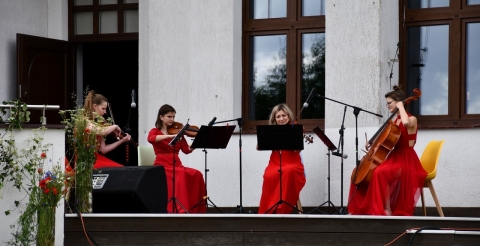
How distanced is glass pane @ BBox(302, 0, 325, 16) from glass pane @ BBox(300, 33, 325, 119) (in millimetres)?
247

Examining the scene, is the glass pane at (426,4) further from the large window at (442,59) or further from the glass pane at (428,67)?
the glass pane at (428,67)

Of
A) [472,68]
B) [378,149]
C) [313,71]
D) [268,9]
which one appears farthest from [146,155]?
[472,68]

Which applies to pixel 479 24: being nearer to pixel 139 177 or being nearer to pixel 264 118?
pixel 264 118

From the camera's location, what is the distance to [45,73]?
12.6 m

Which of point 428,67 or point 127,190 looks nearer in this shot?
point 127,190

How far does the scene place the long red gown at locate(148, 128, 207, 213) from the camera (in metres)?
10.4

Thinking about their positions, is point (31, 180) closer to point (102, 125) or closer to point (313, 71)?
point (102, 125)

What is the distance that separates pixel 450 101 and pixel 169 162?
10.4 ft

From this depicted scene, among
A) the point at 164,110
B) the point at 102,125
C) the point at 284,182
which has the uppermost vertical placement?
the point at 164,110

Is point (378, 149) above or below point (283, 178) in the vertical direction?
above

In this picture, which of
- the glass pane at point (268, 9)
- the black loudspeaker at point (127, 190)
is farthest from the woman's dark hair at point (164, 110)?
the glass pane at point (268, 9)

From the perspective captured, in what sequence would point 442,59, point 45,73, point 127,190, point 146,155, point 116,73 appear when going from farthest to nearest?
point 116,73
point 45,73
point 146,155
point 442,59
point 127,190

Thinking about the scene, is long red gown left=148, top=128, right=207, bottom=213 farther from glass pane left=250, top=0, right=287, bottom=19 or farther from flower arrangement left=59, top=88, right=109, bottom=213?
glass pane left=250, top=0, right=287, bottom=19

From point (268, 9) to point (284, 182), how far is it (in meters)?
2.47
